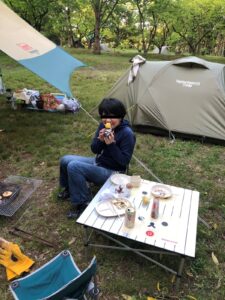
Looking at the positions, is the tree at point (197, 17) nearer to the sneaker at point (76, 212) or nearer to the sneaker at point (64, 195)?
the sneaker at point (64, 195)

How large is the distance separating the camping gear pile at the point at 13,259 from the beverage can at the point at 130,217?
3.29ft

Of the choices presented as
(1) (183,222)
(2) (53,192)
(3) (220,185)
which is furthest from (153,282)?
(3) (220,185)

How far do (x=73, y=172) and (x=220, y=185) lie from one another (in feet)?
7.01

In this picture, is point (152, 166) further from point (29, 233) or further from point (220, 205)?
point (29, 233)

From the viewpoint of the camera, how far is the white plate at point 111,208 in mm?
2467

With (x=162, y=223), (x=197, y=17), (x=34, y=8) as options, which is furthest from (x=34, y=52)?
(x=197, y=17)

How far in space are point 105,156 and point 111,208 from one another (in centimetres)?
76

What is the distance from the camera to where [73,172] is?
299cm

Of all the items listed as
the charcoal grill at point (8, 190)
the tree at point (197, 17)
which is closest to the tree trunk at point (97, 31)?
the tree at point (197, 17)

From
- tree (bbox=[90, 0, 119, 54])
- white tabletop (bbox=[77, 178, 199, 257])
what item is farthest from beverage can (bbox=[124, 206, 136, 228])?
tree (bbox=[90, 0, 119, 54])

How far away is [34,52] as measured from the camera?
4.90 metres

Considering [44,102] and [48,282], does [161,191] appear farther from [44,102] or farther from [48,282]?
[44,102]

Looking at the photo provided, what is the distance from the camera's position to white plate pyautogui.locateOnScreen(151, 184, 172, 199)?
2711 millimetres

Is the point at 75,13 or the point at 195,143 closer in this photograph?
the point at 195,143
